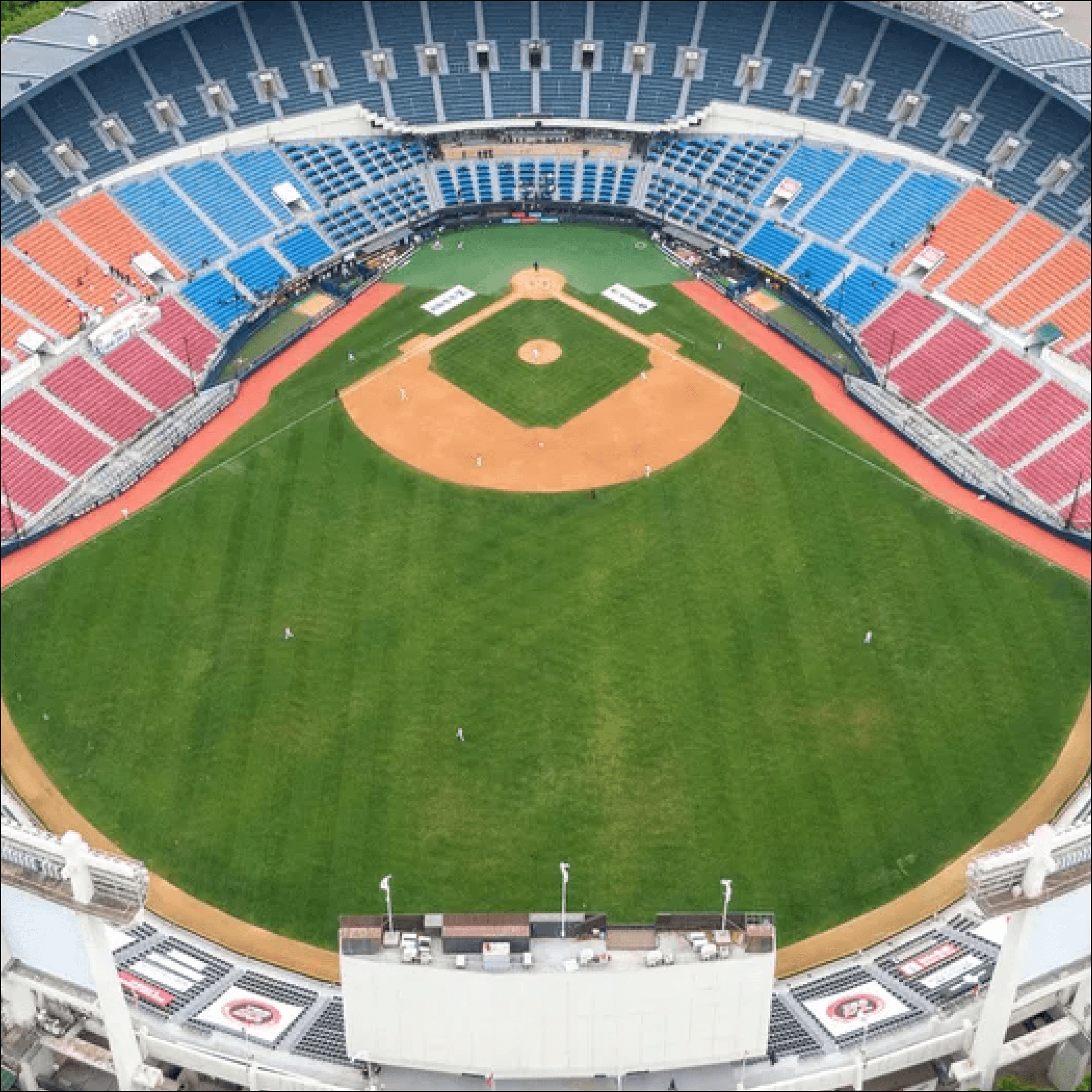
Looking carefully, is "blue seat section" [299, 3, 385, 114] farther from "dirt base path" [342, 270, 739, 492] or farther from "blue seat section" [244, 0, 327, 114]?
"dirt base path" [342, 270, 739, 492]

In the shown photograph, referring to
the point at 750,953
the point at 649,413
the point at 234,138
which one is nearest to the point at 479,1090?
the point at 750,953

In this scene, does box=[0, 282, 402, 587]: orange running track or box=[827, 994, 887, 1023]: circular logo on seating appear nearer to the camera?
box=[827, 994, 887, 1023]: circular logo on seating

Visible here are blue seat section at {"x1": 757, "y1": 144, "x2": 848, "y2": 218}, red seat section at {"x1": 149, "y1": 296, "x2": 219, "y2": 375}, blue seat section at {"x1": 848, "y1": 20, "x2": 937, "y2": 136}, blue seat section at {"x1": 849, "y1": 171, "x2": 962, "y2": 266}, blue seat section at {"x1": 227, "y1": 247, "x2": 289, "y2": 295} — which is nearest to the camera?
red seat section at {"x1": 149, "y1": 296, "x2": 219, "y2": 375}

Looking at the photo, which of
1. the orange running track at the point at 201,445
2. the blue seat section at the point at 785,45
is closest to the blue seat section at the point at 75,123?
the orange running track at the point at 201,445

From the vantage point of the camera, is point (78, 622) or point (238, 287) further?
point (238, 287)

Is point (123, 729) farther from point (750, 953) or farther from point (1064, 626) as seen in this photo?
point (1064, 626)

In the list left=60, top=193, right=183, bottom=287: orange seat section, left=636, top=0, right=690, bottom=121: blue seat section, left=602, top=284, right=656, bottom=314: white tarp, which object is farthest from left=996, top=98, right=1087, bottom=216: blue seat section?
left=60, top=193, right=183, bottom=287: orange seat section

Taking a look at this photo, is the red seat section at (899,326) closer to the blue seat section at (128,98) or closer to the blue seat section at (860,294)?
the blue seat section at (860,294)
